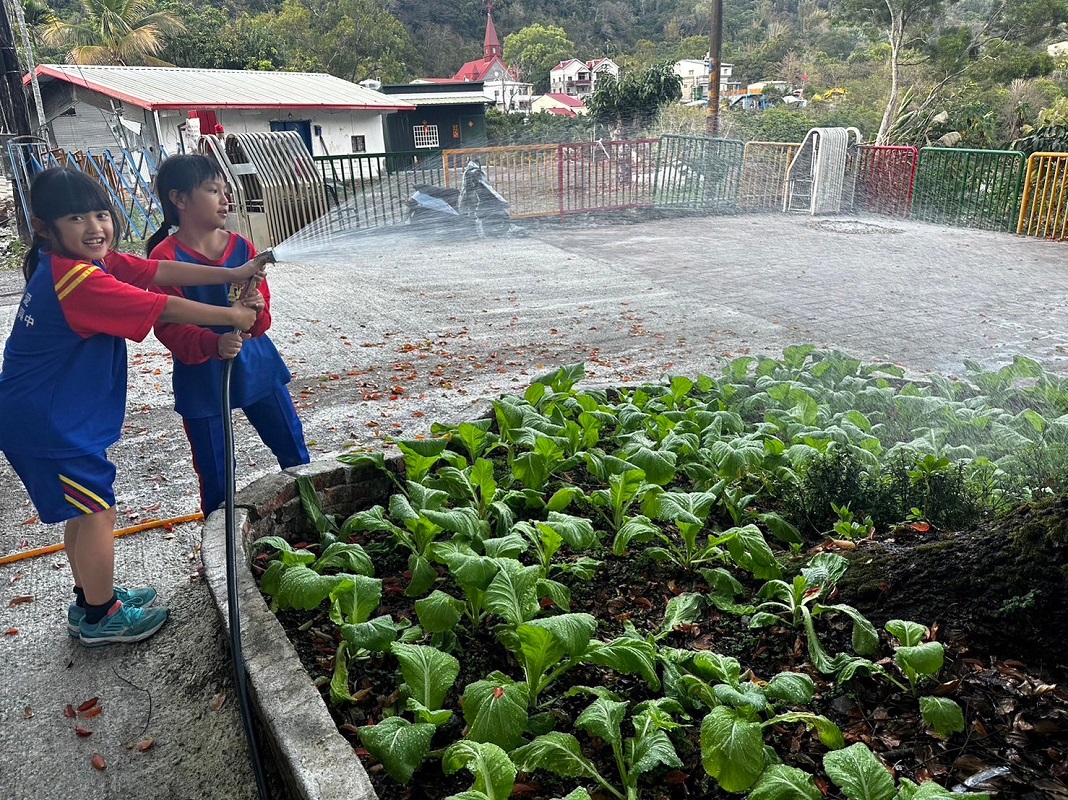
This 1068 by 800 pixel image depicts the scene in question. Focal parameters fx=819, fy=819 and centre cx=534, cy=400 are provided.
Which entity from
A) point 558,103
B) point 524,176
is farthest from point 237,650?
point 558,103

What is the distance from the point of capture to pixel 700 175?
56.5 feet

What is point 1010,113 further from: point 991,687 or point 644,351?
point 991,687

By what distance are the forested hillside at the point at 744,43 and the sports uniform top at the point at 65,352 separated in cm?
A: 1671

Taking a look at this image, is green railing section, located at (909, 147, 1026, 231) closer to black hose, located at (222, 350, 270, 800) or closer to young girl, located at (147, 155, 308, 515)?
young girl, located at (147, 155, 308, 515)

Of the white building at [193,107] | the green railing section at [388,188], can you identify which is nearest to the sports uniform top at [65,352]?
the green railing section at [388,188]

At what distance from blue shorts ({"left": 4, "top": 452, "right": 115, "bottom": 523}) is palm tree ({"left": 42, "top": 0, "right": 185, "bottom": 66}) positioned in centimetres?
4036

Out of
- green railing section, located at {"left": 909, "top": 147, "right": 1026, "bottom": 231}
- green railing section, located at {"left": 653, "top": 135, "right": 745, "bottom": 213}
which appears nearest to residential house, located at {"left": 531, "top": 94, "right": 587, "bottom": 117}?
green railing section, located at {"left": 653, "top": 135, "right": 745, "bottom": 213}

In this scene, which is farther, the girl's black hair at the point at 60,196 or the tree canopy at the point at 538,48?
the tree canopy at the point at 538,48

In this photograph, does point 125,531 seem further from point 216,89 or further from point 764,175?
point 216,89

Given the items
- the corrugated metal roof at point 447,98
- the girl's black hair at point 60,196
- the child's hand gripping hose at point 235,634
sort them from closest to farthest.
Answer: the child's hand gripping hose at point 235,634, the girl's black hair at point 60,196, the corrugated metal roof at point 447,98

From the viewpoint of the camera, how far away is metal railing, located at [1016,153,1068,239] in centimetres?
1227

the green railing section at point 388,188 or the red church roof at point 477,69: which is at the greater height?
the red church roof at point 477,69

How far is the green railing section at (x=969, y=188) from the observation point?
43.4ft

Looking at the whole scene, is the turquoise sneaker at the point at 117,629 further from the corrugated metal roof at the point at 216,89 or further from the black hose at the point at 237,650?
the corrugated metal roof at the point at 216,89
